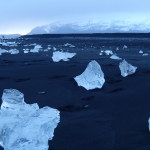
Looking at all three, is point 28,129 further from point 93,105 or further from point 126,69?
point 126,69

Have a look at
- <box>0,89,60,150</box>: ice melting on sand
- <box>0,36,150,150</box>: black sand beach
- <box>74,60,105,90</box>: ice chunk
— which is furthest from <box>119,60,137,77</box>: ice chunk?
<box>0,89,60,150</box>: ice melting on sand

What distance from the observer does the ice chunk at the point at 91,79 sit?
6918mm

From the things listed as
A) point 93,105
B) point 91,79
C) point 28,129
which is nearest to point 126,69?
point 91,79

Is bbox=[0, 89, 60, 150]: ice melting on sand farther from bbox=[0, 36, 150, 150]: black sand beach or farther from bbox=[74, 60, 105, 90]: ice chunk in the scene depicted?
bbox=[74, 60, 105, 90]: ice chunk

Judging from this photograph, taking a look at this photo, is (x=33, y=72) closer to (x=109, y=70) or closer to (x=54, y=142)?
(x=109, y=70)

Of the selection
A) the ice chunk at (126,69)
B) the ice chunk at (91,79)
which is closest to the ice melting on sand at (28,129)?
the ice chunk at (91,79)

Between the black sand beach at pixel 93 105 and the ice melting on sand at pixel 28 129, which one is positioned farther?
the black sand beach at pixel 93 105

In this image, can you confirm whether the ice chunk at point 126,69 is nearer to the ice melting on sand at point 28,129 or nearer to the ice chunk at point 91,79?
the ice chunk at point 91,79

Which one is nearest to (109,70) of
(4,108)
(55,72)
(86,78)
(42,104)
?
(55,72)

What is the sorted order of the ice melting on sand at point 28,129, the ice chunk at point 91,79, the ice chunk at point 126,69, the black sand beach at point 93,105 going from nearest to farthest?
the ice melting on sand at point 28,129, the black sand beach at point 93,105, the ice chunk at point 91,79, the ice chunk at point 126,69

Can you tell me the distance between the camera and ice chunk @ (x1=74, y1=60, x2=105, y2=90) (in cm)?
692

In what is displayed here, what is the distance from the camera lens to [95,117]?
5039 millimetres

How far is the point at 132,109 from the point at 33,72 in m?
3.84

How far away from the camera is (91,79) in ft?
23.4
